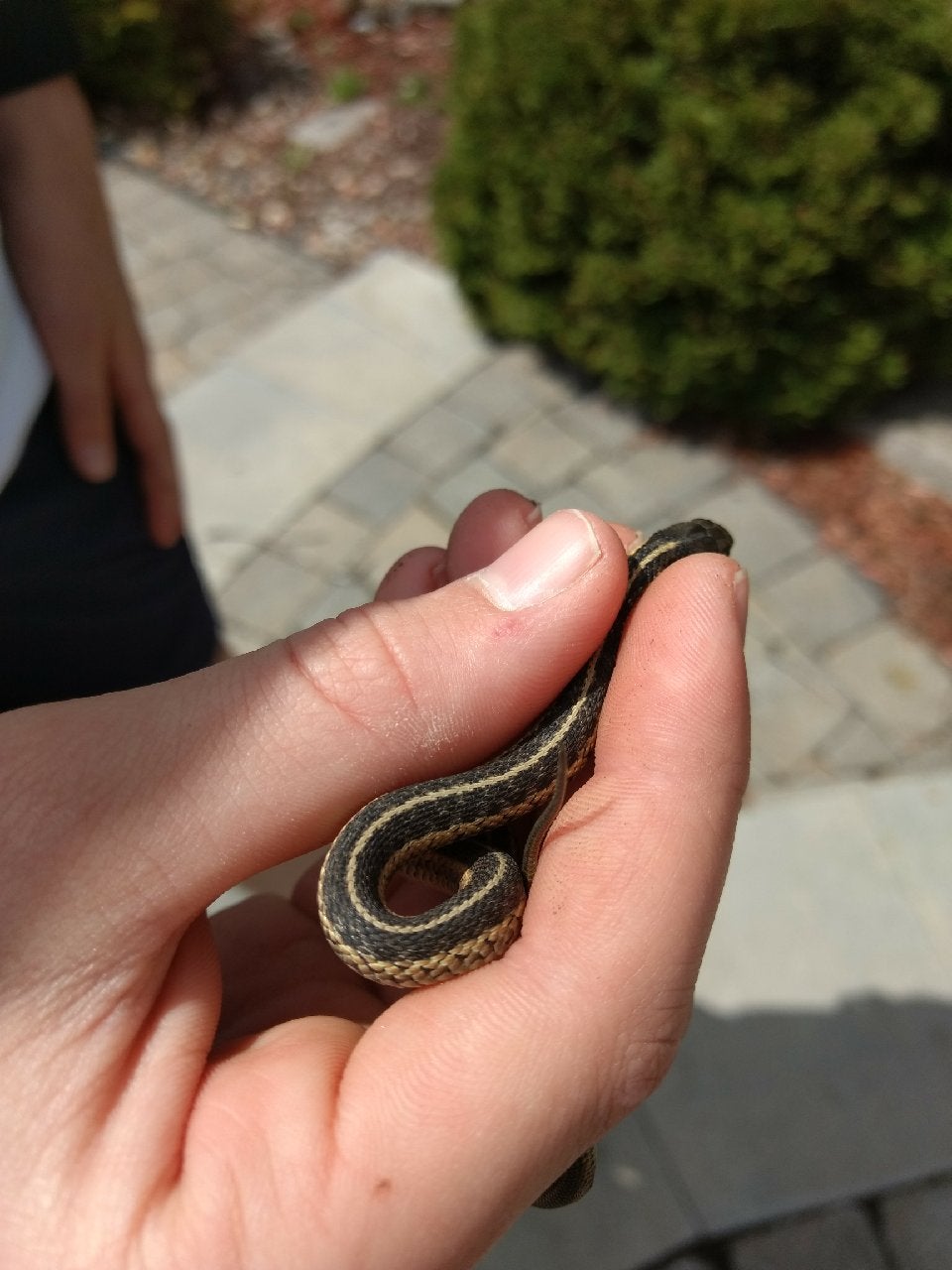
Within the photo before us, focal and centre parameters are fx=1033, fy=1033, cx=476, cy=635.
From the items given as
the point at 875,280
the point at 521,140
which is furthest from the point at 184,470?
the point at 875,280

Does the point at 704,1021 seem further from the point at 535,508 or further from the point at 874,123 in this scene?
the point at 874,123

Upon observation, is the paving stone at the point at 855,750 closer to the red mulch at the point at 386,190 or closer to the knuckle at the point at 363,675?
the red mulch at the point at 386,190

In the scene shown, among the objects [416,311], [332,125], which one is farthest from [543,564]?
[332,125]

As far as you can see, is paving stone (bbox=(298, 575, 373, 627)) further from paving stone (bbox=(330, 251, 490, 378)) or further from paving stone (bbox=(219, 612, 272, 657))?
paving stone (bbox=(330, 251, 490, 378))

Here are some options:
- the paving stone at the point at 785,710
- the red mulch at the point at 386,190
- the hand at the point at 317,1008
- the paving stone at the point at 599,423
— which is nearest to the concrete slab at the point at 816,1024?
the paving stone at the point at 785,710

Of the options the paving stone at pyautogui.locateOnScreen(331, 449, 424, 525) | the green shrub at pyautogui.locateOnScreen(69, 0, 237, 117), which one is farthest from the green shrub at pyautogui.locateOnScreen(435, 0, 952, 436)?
the green shrub at pyautogui.locateOnScreen(69, 0, 237, 117)

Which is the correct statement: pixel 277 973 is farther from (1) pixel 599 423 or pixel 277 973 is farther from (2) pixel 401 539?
(1) pixel 599 423

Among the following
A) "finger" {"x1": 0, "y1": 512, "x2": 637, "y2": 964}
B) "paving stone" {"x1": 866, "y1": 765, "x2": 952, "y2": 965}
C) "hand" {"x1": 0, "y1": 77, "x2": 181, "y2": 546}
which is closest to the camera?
"finger" {"x1": 0, "y1": 512, "x2": 637, "y2": 964}
